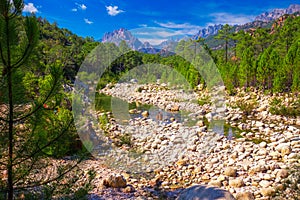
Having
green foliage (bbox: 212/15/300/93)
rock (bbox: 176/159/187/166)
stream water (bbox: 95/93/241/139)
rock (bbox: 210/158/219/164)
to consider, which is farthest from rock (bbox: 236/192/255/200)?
green foliage (bbox: 212/15/300/93)

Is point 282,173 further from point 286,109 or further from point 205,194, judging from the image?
point 286,109

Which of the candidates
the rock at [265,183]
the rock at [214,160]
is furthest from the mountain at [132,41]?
the rock at [265,183]

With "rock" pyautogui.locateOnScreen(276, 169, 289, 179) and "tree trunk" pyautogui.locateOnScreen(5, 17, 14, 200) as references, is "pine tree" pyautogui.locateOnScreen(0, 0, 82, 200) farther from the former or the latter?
"rock" pyautogui.locateOnScreen(276, 169, 289, 179)

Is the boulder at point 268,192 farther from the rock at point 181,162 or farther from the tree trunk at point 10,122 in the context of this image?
the tree trunk at point 10,122

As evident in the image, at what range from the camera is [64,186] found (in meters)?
2.27

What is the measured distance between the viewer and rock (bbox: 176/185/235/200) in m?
3.16

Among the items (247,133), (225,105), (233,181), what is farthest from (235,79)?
(233,181)

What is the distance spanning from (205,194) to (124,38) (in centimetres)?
486

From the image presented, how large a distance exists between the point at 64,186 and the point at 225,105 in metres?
10.8

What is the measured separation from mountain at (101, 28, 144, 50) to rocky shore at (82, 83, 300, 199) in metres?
2.63

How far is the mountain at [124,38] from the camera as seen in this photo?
6859mm

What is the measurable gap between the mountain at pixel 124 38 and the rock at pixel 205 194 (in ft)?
14.8

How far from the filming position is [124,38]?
694 centimetres

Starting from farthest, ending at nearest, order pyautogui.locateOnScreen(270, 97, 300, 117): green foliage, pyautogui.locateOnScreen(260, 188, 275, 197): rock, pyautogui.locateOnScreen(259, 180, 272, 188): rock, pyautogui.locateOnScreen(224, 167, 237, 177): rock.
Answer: pyautogui.locateOnScreen(270, 97, 300, 117): green foliage < pyautogui.locateOnScreen(224, 167, 237, 177): rock < pyautogui.locateOnScreen(259, 180, 272, 188): rock < pyautogui.locateOnScreen(260, 188, 275, 197): rock
